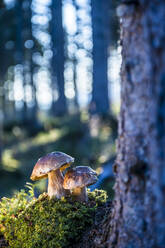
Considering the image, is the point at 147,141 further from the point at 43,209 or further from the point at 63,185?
the point at 43,209

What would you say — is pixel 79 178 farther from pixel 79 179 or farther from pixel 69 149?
pixel 69 149

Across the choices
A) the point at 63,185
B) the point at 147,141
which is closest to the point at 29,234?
the point at 63,185

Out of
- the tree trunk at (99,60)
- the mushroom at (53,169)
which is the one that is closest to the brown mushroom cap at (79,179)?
the mushroom at (53,169)

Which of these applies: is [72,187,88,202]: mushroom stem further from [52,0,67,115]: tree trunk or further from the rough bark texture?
[52,0,67,115]: tree trunk

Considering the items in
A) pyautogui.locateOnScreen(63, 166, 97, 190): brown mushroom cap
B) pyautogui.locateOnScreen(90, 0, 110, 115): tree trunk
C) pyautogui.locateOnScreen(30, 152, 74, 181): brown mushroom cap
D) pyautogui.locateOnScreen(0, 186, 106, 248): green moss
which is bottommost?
pyautogui.locateOnScreen(0, 186, 106, 248): green moss

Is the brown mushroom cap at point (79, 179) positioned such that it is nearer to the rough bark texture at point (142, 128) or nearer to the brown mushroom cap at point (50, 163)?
the brown mushroom cap at point (50, 163)

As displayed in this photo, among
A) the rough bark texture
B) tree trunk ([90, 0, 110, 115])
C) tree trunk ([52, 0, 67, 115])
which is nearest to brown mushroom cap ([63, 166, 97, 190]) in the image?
the rough bark texture
